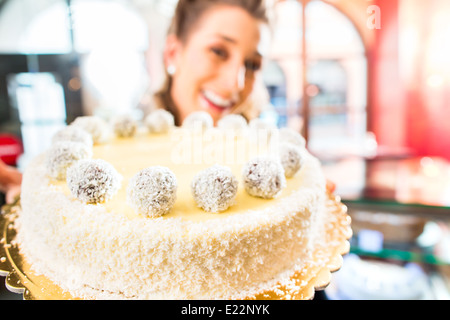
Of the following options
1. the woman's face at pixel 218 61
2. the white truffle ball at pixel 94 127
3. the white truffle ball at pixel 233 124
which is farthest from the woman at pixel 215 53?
the white truffle ball at pixel 94 127

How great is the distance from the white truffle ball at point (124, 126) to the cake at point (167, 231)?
0.96 meters

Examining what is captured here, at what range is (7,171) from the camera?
7.10 feet

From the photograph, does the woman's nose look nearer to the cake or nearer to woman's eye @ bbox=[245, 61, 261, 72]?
woman's eye @ bbox=[245, 61, 261, 72]

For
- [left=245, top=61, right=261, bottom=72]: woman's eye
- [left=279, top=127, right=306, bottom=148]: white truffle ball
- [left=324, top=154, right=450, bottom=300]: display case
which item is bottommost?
[left=324, top=154, right=450, bottom=300]: display case

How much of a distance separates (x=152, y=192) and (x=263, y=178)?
1.42 feet

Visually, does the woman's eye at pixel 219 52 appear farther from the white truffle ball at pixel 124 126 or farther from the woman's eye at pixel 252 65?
the white truffle ball at pixel 124 126

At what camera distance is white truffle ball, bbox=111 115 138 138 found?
93.1 inches

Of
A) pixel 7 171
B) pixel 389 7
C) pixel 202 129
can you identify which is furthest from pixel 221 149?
pixel 389 7

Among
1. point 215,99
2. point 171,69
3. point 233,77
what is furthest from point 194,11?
point 215,99


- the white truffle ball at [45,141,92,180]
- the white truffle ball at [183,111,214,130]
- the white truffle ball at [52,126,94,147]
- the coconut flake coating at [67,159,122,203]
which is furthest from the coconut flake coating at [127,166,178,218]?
the white truffle ball at [183,111,214,130]

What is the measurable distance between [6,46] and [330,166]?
649cm

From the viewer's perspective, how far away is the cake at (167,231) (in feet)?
3.49

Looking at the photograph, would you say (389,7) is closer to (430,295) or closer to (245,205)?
(430,295)

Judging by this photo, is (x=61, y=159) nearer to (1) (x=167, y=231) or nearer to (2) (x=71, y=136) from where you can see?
(2) (x=71, y=136)
